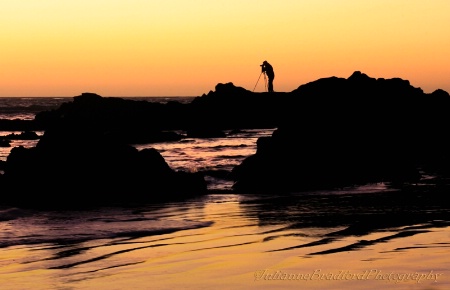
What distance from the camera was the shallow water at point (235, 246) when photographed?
8320mm

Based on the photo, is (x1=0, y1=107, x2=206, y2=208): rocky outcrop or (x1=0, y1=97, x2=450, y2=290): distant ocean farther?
(x1=0, y1=107, x2=206, y2=208): rocky outcrop

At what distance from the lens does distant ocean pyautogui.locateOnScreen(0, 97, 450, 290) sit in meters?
8.33

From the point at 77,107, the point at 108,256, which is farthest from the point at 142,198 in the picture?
the point at 77,107

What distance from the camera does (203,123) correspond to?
67750 millimetres

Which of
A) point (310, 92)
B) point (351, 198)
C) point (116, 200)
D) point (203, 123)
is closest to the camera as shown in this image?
point (351, 198)

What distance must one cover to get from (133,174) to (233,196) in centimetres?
247

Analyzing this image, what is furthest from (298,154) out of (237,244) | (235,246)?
(235,246)

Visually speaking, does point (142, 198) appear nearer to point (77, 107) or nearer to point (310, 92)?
point (310, 92)

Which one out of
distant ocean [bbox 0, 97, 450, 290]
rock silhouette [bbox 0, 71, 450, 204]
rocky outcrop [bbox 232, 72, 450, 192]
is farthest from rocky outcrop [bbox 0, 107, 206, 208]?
rocky outcrop [bbox 232, 72, 450, 192]

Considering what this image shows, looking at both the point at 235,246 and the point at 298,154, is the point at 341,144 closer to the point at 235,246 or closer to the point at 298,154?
the point at 298,154

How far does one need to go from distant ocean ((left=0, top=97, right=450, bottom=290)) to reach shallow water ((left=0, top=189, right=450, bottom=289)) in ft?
0.04

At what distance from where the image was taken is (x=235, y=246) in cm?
1073

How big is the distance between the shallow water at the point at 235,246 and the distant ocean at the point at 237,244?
0.04 ft

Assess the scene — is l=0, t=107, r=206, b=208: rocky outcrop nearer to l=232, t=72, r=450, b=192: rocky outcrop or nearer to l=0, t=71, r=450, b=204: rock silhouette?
l=0, t=71, r=450, b=204: rock silhouette
